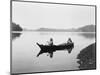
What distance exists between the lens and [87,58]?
2.05 meters

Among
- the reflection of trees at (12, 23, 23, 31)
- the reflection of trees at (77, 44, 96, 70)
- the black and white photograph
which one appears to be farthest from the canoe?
the reflection of trees at (12, 23, 23, 31)

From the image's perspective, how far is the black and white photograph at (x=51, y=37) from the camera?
1.85 meters

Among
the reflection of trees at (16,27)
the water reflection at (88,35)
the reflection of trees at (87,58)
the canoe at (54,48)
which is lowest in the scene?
the reflection of trees at (87,58)

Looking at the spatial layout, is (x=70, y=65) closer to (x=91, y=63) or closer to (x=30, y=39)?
(x=91, y=63)

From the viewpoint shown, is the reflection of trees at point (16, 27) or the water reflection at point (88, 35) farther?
the water reflection at point (88, 35)

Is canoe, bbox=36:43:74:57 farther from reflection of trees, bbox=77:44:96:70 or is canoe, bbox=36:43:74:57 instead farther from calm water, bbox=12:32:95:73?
reflection of trees, bbox=77:44:96:70

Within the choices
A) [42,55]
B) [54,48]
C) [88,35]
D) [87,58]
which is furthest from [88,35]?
[42,55]

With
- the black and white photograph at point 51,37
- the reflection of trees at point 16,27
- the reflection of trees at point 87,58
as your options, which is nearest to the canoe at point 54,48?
the black and white photograph at point 51,37

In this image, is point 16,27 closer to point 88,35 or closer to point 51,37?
point 51,37

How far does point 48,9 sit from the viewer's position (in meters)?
1.94

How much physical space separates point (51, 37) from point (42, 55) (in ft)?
0.65

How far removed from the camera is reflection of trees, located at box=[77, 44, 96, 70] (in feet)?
6.68

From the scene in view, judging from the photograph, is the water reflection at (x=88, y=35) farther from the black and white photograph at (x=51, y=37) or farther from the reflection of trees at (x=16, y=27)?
the reflection of trees at (x=16, y=27)

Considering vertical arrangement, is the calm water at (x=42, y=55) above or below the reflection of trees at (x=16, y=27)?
below
